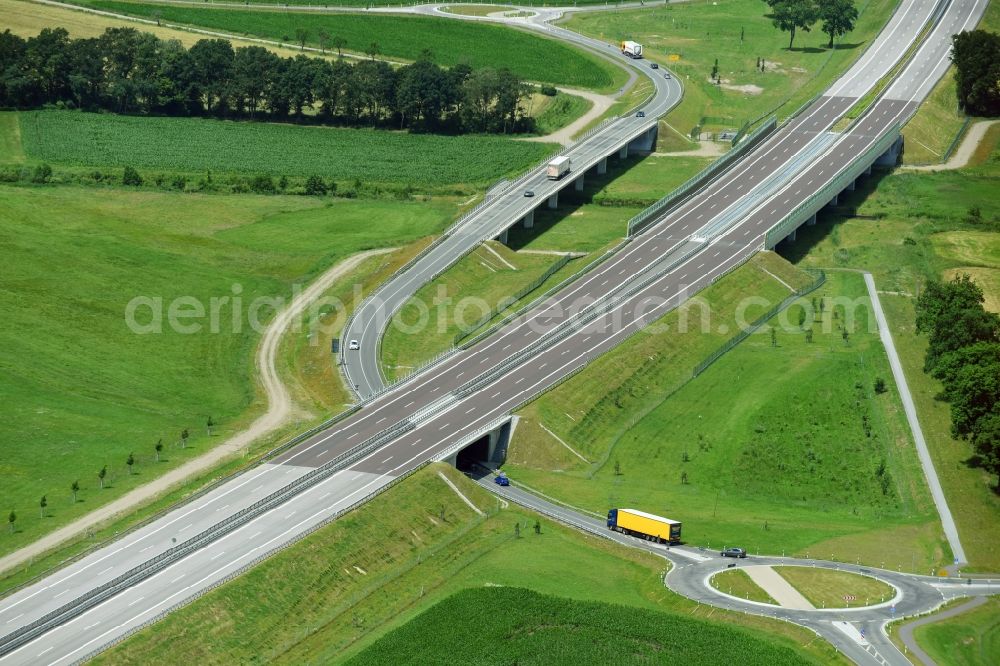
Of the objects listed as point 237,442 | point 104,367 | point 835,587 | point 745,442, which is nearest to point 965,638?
point 835,587

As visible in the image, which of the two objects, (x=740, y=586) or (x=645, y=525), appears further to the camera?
(x=645, y=525)

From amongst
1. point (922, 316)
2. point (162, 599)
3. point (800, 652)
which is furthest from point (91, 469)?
point (922, 316)

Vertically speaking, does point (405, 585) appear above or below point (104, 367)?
below

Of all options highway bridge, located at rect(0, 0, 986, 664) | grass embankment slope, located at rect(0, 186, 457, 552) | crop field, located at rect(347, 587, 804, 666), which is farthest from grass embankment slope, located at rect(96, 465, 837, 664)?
grass embankment slope, located at rect(0, 186, 457, 552)

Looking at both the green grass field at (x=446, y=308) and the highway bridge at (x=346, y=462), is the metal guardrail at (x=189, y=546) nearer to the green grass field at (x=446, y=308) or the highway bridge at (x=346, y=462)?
the highway bridge at (x=346, y=462)

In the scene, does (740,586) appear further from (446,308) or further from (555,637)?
(446,308)

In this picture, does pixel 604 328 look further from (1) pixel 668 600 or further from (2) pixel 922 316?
(1) pixel 668 600

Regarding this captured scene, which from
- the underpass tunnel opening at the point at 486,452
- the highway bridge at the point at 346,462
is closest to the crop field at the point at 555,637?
the highway bridge at the point at 346,462
